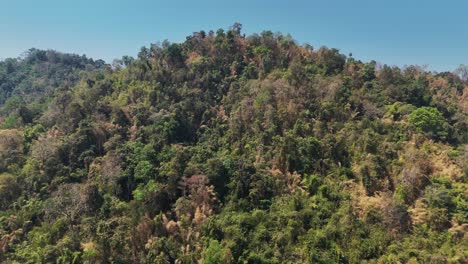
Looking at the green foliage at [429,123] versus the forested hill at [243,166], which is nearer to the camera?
the forested hill at [243,166]

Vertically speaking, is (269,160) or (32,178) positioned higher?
(269,160)

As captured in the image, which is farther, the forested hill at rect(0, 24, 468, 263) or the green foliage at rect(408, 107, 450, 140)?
the green foliage at rect(408, 107, 450, 140)

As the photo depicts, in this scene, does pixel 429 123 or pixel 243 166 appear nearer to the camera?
pixel 243 166

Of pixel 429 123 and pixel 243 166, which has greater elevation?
pixel 429 123

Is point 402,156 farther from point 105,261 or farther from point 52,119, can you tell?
point 52,119

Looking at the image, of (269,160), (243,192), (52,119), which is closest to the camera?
(243,192)

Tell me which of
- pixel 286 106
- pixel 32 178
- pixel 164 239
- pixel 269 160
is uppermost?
pixel 286 106

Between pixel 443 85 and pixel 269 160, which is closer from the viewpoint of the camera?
pixel 269 160

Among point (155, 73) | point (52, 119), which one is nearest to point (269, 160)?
point (155, 73)
